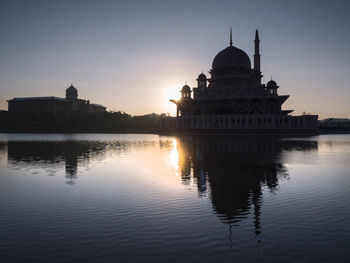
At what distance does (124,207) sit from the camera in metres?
10.2

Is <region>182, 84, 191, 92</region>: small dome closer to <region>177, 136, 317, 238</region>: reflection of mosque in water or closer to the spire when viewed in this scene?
the spire

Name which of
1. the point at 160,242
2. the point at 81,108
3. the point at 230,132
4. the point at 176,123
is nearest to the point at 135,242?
the point at 160,242

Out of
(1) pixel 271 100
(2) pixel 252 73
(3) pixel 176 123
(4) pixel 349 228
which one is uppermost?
(2) pixel 252 73

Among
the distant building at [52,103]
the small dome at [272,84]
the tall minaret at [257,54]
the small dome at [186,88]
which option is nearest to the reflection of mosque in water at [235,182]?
the small dome at [272,84]

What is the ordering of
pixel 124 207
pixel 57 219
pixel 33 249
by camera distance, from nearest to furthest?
1. pixel 33 249
2. pixel 57 219
3. pixel 124 207

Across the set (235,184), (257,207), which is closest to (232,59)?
(235,184)

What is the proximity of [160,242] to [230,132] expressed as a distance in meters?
67.6

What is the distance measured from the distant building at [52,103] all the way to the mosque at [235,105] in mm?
84845

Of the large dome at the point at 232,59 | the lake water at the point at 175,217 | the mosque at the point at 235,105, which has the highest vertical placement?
the large dome at the point at 232,59

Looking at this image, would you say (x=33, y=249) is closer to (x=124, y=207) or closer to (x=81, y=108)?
(x=124, y=207)

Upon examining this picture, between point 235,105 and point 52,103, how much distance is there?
110 m

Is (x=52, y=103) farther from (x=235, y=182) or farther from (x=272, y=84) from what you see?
(x=235, y=182)

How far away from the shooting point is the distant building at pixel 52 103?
156 meters

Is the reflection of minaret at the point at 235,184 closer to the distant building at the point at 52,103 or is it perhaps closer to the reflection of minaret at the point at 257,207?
the reflection of minaret at the point at 257,207
